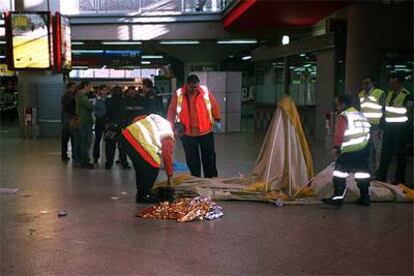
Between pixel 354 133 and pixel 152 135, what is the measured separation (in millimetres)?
2528

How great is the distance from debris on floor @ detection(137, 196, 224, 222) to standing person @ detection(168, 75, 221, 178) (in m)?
1.73

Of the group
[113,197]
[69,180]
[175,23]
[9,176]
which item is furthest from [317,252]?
[175,23]

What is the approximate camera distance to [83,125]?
11.8m

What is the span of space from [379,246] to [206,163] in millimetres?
3741

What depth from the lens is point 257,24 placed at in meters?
19.1

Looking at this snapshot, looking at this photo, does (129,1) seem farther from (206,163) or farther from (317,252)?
(317,252)

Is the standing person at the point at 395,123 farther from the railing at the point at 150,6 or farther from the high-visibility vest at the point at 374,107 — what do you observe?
the railing at the point at 150,6

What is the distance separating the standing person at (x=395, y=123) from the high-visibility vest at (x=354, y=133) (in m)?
1.89

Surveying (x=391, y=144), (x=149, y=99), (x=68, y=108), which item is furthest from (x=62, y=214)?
(x=68, y=108)

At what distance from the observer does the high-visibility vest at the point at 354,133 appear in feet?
24.3

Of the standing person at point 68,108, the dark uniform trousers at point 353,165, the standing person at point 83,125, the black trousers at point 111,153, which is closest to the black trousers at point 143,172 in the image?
the dark uniform trousers at point 353,165

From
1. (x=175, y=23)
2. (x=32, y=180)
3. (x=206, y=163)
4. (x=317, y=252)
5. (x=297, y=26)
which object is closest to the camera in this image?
(x=317, y=252)

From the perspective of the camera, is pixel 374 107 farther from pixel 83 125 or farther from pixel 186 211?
pixel 83 125

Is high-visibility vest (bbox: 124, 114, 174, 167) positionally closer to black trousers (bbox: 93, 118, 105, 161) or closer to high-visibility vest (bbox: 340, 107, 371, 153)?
high-visibility vest (bbox: 340, 107, 371, 153)
